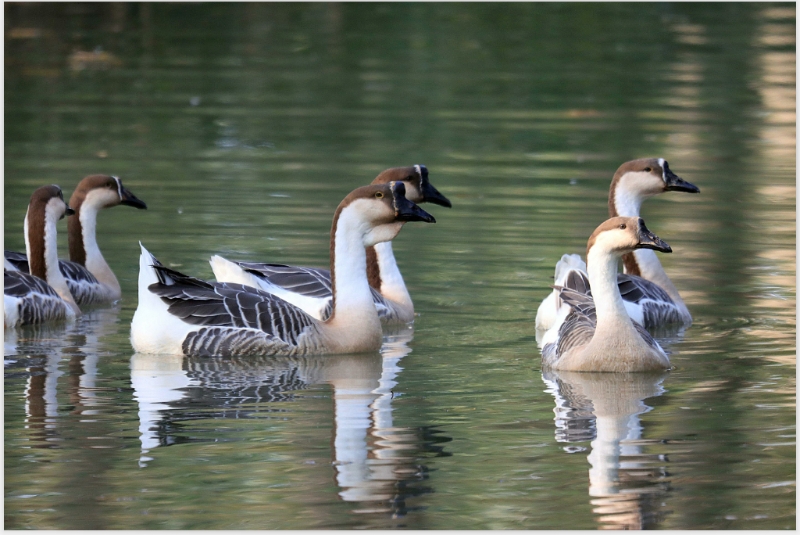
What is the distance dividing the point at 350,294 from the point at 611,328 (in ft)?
6.92

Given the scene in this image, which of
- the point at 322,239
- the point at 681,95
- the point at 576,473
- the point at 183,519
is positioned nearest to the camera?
the point at 183,519

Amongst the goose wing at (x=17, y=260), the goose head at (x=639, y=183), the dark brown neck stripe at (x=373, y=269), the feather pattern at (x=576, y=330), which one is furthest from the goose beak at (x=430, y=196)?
the goose wing at (x=17, y=260)

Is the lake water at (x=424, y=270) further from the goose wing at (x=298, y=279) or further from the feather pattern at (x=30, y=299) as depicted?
the goose wing at (x=298, y=279)

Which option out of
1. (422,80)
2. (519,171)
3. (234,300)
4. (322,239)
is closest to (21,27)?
(422,80)

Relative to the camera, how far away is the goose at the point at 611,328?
10320 millimetres

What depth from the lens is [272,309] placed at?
11109 mm

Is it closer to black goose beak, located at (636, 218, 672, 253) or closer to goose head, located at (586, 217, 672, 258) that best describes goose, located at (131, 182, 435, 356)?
goose head, located at (586, 217, 672, 258)

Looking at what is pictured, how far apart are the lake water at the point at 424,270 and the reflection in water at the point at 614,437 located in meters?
0.03

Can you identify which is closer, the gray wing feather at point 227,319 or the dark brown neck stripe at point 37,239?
the gray wing feather at point 227,319

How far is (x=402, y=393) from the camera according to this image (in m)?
10.1

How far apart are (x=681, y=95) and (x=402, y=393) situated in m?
18.0

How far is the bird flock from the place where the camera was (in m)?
10.5

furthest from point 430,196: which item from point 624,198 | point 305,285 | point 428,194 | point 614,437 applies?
point 614,437

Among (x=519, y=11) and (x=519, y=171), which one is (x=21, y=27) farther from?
(x=519, y=171)
